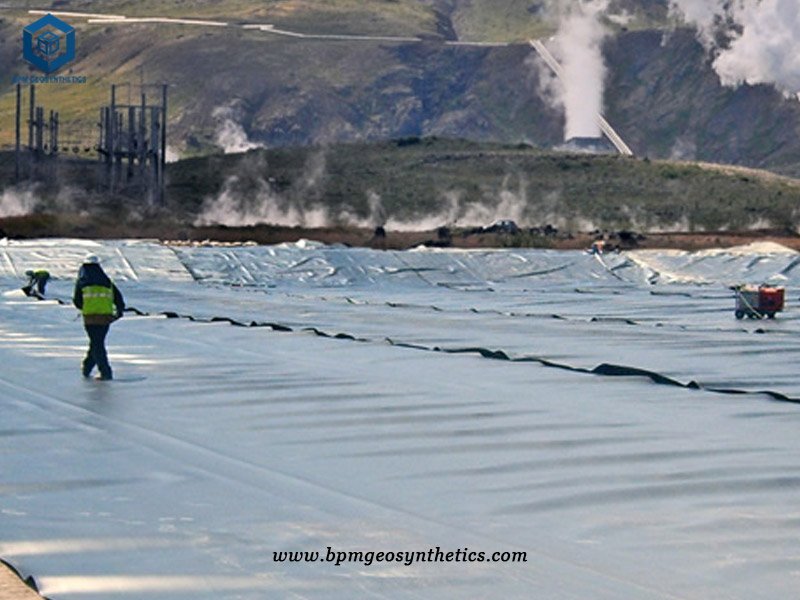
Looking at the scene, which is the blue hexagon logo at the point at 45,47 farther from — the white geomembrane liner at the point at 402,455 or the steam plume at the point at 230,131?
the white geomembrane liner at the point at 402,455

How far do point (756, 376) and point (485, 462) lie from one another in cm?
822

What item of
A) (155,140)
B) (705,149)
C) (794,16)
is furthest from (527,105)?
(155,140)

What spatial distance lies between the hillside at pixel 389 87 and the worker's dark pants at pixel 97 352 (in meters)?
102

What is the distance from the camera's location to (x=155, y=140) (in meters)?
74.1

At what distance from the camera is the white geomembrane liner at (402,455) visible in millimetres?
10203

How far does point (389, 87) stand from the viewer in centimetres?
15025

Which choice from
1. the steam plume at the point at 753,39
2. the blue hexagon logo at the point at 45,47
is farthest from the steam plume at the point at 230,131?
the steam plume at the point at 753,39

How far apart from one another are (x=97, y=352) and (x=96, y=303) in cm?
59

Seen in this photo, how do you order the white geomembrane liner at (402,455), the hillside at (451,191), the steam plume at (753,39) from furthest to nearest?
the steam plume at (753,39), the hillside at (451,191), the white geomembrane liner at (402,455)

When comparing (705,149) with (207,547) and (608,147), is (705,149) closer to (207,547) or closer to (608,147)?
(608,147)

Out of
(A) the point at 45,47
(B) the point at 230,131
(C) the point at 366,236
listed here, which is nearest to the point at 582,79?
(B) the point at 230,131

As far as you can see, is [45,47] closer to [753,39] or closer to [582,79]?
[582,79]

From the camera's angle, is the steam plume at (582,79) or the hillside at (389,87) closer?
the hillside at (389,87)

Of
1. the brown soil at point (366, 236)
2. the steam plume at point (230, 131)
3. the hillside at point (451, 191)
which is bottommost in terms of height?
the brown soil at point (366, 236)
